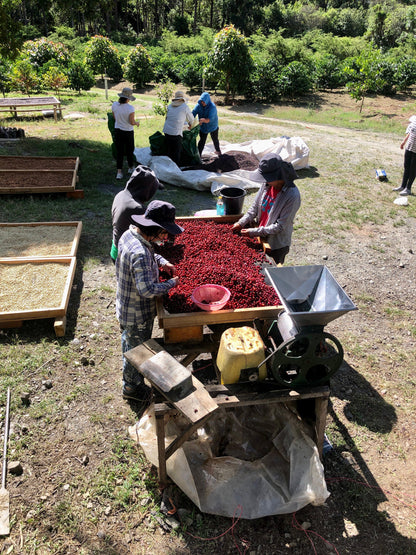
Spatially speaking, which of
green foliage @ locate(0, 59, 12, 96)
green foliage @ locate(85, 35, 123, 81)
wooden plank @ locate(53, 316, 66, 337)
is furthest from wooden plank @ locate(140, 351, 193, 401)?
green foliage @ locate(85, 35, 123, 81)

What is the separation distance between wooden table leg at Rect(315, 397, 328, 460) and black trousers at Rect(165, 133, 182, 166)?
6836 mm

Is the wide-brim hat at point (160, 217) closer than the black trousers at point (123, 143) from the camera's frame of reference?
Yes

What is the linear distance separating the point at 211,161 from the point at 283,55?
15.0 metres

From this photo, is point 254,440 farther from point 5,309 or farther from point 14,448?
point 5,309

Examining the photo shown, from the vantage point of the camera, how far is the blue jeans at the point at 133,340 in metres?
3.24

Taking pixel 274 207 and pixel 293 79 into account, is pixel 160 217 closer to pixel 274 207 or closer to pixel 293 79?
pixel 274 207

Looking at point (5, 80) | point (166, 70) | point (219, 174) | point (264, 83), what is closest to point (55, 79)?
point (5, 80)

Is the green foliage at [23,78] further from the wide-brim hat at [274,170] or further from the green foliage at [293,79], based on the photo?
the wide-brim hat at [274,170]

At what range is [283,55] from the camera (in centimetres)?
2045

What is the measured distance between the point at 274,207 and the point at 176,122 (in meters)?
5.04

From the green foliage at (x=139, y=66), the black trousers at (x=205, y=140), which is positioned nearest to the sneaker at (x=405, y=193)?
the black trousers at (x=205, y=140)

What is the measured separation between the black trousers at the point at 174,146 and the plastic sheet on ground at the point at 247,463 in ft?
21.6

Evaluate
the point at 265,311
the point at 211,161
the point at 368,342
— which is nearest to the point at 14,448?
the point at 265,311

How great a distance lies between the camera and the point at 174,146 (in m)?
8.39
